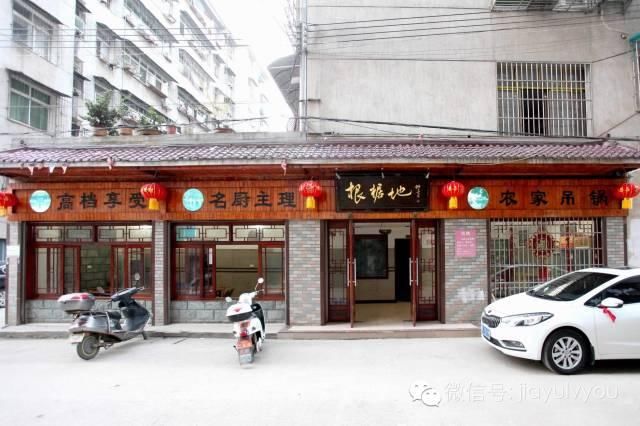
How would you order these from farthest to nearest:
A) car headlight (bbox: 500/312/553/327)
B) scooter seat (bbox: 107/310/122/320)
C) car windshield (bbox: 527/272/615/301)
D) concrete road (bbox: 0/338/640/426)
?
scooter seat (bbox: 107/310/122/320), car windshield (bbox: 527/272/615/301), car headlight (bbox: 500/312/553/327), concrete road (bbox: 0/338/640/426)

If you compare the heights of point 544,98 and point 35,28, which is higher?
point 35,28

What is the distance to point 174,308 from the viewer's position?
9.13 metres

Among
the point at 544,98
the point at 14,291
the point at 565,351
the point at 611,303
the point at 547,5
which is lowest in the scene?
the point at 565,351

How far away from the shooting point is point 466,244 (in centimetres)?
874

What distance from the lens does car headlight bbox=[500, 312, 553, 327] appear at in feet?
18.8

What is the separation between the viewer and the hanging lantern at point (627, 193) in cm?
839

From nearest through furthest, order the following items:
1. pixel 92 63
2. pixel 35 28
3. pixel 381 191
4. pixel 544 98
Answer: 1. pixel 381 191
2. pixel 544 98
3. pixel 35 28
4. pixel 92 63

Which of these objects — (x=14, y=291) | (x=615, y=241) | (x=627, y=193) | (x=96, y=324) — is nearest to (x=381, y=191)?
(x=627, y=193)

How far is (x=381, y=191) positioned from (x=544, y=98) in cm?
504

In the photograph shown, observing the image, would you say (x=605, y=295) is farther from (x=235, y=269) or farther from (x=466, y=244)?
(x=235, y=269)

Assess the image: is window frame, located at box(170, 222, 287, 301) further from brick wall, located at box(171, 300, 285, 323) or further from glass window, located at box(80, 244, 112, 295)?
glass window, located at box(80, 244, 112, 295)

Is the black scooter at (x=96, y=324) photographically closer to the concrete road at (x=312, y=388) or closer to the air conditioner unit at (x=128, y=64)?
the concrete road at (x=312, y=388)

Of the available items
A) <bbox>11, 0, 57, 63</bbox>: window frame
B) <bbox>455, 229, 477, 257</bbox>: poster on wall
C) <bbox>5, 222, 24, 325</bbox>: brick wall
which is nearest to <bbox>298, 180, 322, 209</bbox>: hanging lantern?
<bbox>455, 229, 477, 257</bbox>: poster on wall

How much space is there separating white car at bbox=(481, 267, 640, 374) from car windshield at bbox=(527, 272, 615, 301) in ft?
0.62
